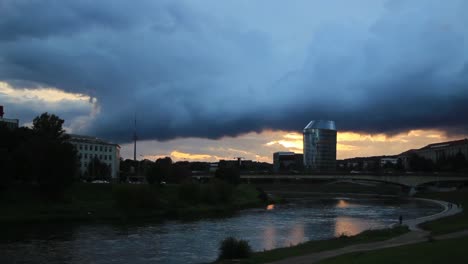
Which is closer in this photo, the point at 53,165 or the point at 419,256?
the point at 419,256

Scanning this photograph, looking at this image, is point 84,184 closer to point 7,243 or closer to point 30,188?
point 30,188

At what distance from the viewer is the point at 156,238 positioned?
54.8 meters

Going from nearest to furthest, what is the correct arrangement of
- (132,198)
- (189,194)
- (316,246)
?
(316,246)
(132,198)
(189,194)

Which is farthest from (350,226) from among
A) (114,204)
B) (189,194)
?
(189,194)

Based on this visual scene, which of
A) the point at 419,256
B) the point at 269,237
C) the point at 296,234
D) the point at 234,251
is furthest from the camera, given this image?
the point at 296,234

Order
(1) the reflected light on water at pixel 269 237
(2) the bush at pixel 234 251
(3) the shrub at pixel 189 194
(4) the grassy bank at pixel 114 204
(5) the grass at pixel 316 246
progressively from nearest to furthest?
1. (2) the bush at pixel 234 251
2. (5) the grass at pixel 316 246
3. (1) the reflected light on water at pixel 269 237
4. (4) the grassy bank at pixel 114 204
5. (3) the shrub at pixel 189 194

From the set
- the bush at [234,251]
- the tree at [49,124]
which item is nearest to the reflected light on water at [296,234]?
the bush at [234,251]

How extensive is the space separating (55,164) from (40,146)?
4.65 m

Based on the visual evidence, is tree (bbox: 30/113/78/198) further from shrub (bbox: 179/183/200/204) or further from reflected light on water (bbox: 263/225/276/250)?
reflected light on water (bbox: 263/225/276/250)

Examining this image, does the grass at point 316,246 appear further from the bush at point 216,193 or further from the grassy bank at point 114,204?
the bush at point 216,193

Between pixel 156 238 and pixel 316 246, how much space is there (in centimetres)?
2061

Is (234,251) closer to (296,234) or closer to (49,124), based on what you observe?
(296,234)

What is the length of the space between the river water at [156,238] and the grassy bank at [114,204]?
11.4 metres

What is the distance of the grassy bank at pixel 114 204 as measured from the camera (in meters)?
80.9
